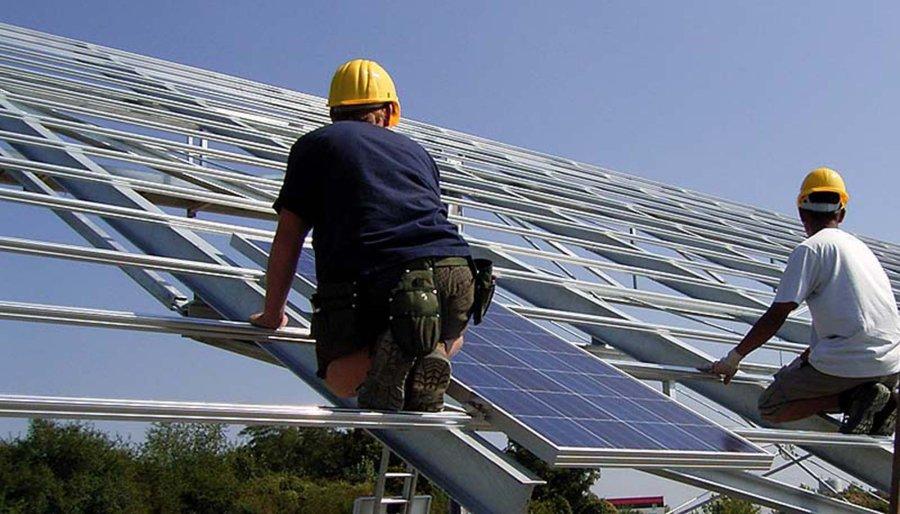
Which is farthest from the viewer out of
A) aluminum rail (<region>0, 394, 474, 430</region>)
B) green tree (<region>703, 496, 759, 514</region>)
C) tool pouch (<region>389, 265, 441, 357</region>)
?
green tree (<region>703, 496, 759, 514</region>)

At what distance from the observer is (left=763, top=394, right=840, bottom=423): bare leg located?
14.8ft

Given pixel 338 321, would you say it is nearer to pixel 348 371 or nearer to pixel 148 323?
pixel 348 371

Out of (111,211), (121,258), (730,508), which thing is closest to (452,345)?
(121,258)

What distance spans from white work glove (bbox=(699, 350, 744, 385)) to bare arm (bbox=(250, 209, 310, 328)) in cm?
218

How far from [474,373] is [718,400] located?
70.7 inches

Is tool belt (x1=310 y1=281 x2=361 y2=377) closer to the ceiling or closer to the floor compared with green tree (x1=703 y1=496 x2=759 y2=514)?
closer to the ceiling

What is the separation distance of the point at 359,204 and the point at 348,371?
0.53 m

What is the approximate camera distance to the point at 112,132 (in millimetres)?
6059

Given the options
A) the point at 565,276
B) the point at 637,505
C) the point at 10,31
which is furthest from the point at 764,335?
the point at 637,505

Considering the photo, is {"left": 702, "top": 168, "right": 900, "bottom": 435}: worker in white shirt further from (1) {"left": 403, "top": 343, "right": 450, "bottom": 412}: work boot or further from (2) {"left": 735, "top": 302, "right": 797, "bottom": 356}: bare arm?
(1) {"left": 403, "top": 343, "right": 450, "bottom": 412}: work boot

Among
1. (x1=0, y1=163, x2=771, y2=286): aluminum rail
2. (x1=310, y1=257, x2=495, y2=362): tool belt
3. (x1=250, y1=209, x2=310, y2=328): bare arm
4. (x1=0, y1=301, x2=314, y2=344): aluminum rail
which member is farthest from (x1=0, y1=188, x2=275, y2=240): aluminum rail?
Answer: (x1=310, y1=257, x2=495, y2=362): tool belt

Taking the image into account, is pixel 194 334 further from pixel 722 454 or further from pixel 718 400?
pixel 718 400

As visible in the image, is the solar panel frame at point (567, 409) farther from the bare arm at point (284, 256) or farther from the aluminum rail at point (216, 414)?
the bare arm at point (284, 256)

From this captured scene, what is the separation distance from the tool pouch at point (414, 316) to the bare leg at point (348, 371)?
0.54ft
